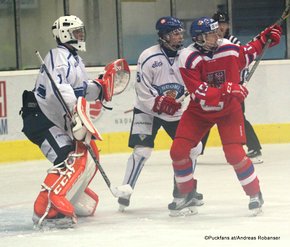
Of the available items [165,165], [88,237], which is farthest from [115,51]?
[88,237]

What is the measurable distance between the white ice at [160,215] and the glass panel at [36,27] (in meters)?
1.81

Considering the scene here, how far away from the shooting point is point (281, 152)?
36.4ft

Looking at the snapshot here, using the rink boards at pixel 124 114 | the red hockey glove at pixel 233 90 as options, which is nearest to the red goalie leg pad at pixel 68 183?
the red hockey glove at pixel 233 90

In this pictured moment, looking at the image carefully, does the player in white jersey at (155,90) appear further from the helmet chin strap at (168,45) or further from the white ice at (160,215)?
the white ice at (160,215)

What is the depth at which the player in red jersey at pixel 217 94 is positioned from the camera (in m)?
6.85

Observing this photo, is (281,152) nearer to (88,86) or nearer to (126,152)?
(126,152)

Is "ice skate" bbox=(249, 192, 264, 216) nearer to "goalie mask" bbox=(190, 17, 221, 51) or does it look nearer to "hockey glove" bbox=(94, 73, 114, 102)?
"goalie mask" bbox=(190, 17, 221, 51)

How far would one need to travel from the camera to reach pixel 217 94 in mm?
6809

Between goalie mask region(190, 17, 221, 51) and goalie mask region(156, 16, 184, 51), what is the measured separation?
443 mm

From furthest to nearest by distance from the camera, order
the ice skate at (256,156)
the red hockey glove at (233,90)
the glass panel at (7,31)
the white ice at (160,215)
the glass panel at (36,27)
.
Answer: the glass panel at (36,27) < the glass panel at (7,31) < the ice skate at (256,156) < the red hockey glove at (233,90) < the white ice at (160,215)

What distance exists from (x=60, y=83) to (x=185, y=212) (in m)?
1.19

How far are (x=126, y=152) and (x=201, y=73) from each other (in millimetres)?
4638

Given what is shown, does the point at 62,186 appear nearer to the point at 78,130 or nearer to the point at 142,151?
the point at 78,130

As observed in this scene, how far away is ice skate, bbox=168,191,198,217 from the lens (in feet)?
23.5
